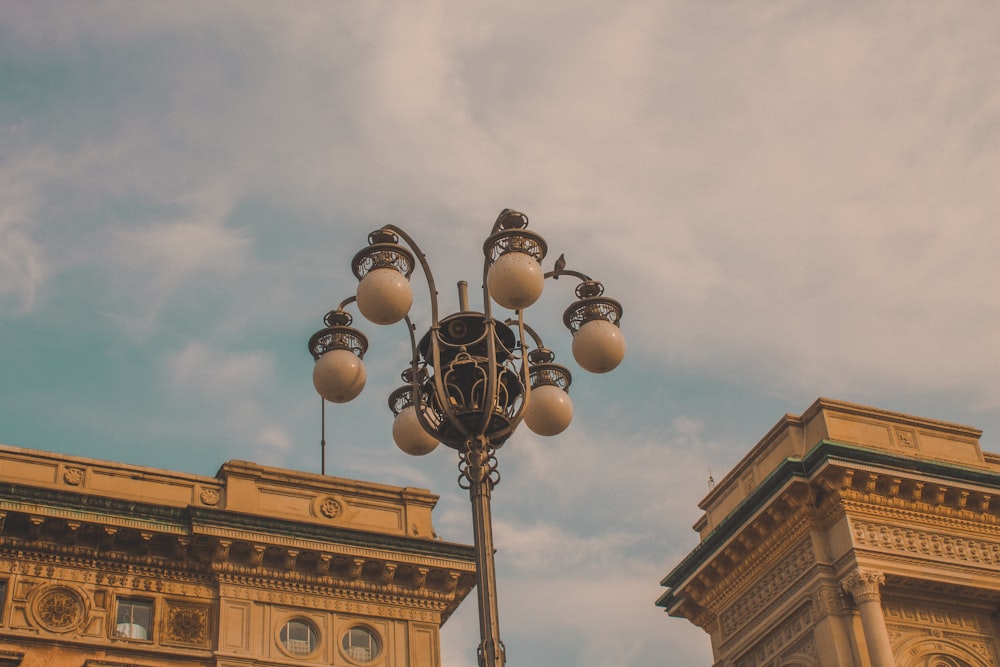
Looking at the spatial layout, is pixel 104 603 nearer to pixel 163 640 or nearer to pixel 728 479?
pixel 163 640

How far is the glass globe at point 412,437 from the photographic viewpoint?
1277cm

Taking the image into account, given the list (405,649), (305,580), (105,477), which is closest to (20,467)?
(105,477)

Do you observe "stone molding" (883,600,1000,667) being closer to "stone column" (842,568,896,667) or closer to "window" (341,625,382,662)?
"stone column" (842,568,896,667)

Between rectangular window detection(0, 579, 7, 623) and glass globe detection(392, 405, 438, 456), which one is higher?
rectangular window detection(0, 579, 7, 623)

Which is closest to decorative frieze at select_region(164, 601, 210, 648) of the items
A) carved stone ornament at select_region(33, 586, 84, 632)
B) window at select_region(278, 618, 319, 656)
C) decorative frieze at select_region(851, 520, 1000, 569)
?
window at select_region(278, 618, 319, 656)

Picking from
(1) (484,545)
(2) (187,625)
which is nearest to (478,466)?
(1) (484,545)

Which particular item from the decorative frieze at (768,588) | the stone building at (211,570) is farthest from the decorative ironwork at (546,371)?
the decorative frieze at (768,588)

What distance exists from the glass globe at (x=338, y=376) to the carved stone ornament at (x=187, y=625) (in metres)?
12.9

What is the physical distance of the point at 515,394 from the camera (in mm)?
11781

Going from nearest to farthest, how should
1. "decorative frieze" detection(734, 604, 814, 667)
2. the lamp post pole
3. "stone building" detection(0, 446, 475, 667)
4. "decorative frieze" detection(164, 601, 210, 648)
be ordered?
the lamp post pole < "stone building" detection(0, 446, 475, 667) < "decorative frieze" detection(164, 601, 210, 648) < "decorative frieze" detection(734, 604, 814, 667)

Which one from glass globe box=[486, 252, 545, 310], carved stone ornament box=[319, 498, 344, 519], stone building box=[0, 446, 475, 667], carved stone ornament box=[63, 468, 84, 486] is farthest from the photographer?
carved stone ornament box=[319, 498, 344, 519]

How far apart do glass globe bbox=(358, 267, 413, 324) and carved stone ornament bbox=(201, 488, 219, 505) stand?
1475 centimetres

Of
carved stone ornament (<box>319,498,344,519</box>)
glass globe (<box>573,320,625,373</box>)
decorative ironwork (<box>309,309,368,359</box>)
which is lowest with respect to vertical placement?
glass globe (<box>573,320,625,373</box>)

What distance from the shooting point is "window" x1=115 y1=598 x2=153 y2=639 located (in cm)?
2367
